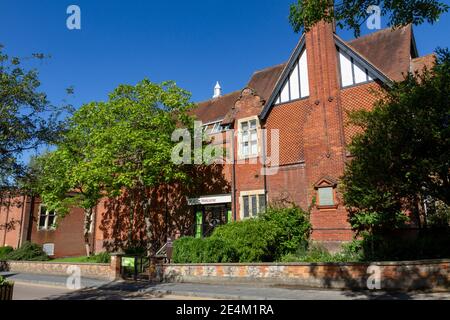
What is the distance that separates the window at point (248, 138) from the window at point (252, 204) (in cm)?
222

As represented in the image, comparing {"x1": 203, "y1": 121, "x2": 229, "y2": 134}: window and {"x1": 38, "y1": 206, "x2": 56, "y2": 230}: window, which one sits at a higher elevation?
{"x1": 203, "y1": 121, "x2": 229, "y2": 134}: window

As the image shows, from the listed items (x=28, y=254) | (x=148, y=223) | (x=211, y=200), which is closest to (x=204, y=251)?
(x=211, y=200)

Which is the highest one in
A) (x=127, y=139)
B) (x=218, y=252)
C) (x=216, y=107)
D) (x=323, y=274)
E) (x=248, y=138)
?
(x=216, y=107)

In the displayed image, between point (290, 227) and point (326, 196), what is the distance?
7.14 ft

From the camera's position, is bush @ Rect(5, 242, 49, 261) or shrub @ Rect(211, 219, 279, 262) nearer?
shrub @ Rect(211, 219, 279, 262)

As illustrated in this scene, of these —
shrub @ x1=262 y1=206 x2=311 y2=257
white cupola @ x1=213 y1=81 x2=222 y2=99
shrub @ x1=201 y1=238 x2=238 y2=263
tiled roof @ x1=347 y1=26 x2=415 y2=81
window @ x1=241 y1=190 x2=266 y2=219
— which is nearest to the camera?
shrub @ x1=201 y1=238 x2=238 y2=263

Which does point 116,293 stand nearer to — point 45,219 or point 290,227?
point 290,227

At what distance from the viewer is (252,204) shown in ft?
65.4

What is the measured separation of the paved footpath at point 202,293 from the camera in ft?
33.1

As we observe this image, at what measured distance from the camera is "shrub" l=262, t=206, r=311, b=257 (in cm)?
1648

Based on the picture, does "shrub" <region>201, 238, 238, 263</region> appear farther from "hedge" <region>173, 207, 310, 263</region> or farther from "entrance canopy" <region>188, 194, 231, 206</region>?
"entrance canopy" <region>188, 194, 231, 206</region>

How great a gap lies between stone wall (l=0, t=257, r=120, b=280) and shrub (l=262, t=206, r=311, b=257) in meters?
7.33

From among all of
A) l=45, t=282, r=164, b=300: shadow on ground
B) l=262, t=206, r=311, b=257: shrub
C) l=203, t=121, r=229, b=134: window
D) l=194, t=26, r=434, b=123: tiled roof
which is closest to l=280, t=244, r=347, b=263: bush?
l=262, t=206, r=311, b=257: shrub

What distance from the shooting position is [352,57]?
17.6 meters
